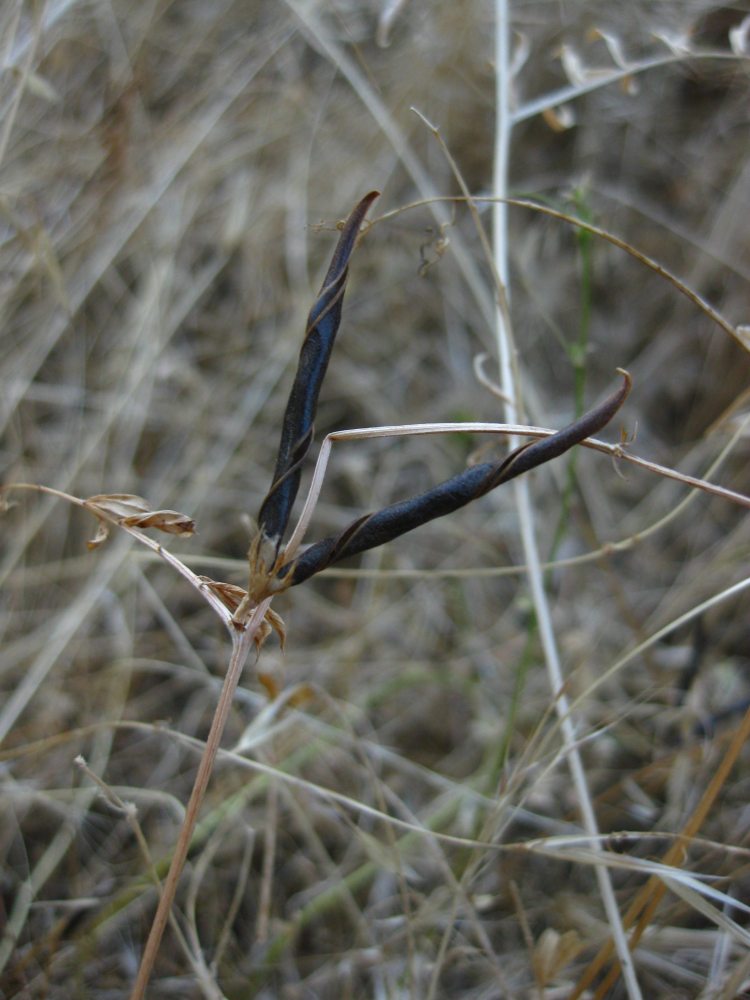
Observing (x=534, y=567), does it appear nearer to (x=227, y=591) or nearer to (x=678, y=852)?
(x=678, y=852)

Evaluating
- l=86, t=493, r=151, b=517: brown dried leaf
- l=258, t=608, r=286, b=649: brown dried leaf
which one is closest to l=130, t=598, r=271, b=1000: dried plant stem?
l=258, t=608, r=286, b=649: brown dried leaf

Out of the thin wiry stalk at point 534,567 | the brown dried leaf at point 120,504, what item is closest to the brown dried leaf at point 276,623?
the brown dried leaf at point 120,504

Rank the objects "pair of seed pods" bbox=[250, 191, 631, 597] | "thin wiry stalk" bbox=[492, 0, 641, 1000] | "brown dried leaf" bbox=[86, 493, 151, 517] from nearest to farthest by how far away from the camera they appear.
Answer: "pair of seed pods" bbox=[250, 191, 631, 597], "brown dried leaf" bbox=[86, 493, 151, 517], "thin wiry stalk" bbox=[492, 0, 641, 1000]

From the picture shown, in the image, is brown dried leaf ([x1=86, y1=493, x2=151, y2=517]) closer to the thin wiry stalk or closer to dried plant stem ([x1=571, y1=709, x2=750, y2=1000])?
the thin wiry stalk

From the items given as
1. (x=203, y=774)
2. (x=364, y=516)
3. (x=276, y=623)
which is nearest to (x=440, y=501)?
(x=364, y=516)

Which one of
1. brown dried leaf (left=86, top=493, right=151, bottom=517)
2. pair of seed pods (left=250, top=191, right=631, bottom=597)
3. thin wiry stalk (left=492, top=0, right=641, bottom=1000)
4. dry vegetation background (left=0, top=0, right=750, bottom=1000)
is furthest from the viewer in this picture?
dry vegetation background (left=0, top=0, right=750, bottom=1000)
